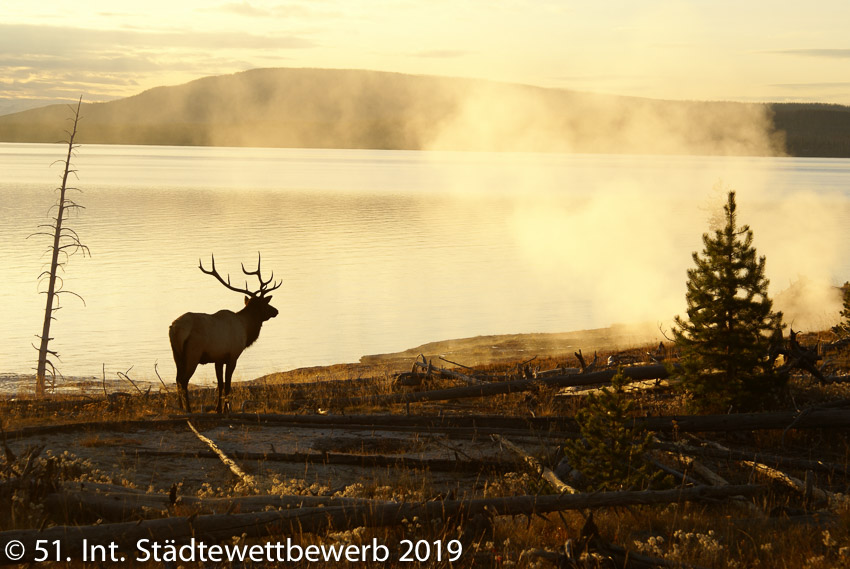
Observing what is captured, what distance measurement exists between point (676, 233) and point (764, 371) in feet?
262

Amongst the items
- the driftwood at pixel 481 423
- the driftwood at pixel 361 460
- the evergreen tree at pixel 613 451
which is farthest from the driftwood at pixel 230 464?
the evergreen tree at pixel 613 451

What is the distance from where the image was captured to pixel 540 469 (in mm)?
10352

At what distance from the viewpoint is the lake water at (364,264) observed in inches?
1635

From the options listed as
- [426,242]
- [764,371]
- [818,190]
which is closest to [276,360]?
[764,371]

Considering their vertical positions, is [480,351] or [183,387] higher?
[480,351]

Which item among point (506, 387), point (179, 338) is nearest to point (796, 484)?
point (506, 387)

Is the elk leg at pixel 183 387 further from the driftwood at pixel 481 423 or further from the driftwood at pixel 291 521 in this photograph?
the driftwood at pixel 291 521

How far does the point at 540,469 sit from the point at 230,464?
393 cm

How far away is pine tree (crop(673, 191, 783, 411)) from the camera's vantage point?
13.4 metres

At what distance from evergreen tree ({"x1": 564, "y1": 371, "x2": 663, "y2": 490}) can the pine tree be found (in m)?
4.48

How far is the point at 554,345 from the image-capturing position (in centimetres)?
3544

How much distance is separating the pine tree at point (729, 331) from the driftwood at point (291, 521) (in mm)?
5438

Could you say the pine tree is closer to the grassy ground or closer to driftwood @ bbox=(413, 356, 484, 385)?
the grassy ground

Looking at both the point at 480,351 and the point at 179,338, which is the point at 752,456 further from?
the point at 480,351
